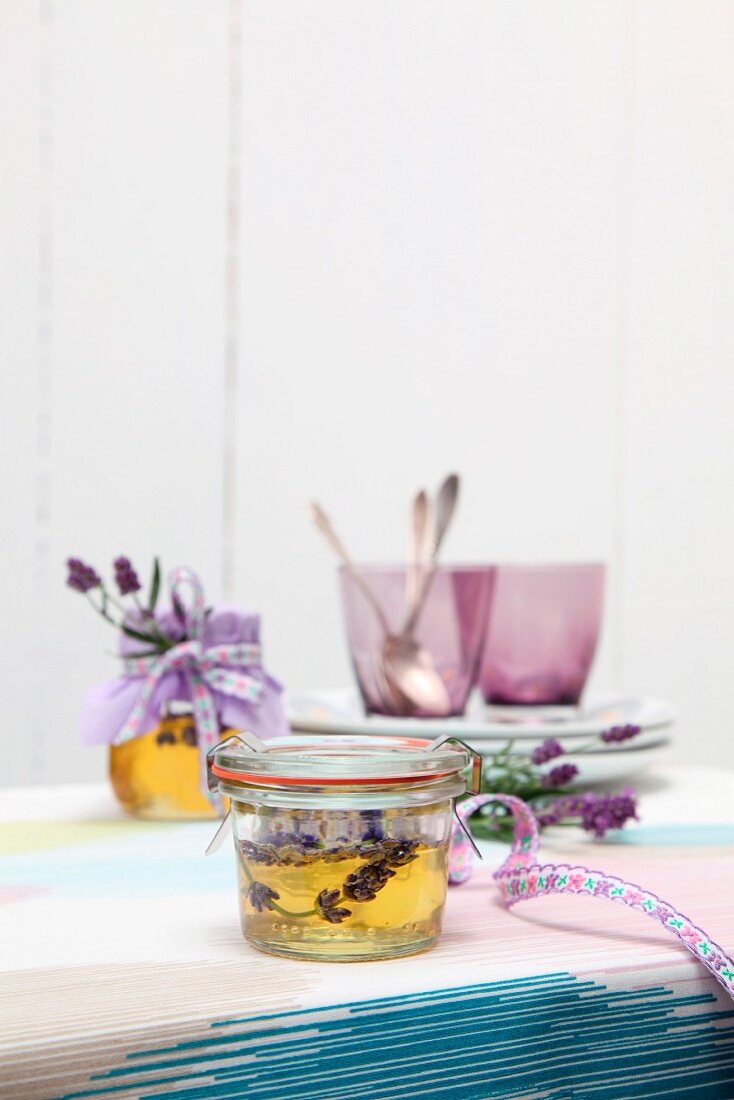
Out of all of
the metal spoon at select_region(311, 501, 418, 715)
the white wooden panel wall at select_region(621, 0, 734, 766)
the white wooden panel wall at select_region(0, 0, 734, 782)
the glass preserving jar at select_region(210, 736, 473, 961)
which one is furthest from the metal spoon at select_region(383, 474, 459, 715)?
the white wooden panel wall at select_region(621, 0, 734, 766)

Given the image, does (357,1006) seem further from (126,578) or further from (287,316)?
(287,316)

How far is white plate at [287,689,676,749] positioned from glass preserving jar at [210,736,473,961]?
31 cm

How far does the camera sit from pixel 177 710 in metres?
0.70

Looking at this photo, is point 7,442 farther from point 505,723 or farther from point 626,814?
point 626,814

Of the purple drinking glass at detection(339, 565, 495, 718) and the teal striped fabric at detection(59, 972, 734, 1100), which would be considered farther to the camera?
the purple drinking glass at detection(339, 565, 495, 718)

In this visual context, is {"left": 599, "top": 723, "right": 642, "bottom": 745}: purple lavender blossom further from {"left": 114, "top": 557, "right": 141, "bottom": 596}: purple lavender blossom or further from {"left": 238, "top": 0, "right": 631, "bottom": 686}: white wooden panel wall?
{"left": 238, "top": 0, "right": 631, "bottom": 686}: white wooden panel wall

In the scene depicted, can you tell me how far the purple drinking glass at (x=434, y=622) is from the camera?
784mm

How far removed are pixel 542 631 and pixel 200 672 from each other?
0.26 meters

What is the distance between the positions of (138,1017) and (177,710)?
13.9 inches

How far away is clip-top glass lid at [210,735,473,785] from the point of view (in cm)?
41

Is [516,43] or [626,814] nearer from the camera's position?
[626,814]

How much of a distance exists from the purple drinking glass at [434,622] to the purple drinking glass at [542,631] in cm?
5

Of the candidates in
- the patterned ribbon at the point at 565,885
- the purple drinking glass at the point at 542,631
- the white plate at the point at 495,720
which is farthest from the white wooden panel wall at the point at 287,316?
the patterned ribbon at the point at 565,885

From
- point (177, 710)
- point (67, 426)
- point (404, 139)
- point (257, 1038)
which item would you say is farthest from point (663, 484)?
point (257, 1038)
